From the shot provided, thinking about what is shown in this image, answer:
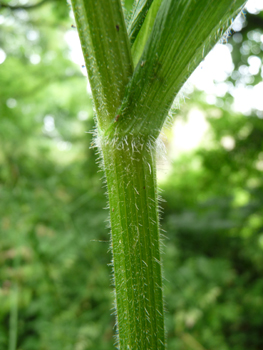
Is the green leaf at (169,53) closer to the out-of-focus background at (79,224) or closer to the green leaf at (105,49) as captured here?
the green leaf at (105,49)

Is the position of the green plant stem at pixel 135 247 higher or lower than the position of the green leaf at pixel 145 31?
lower

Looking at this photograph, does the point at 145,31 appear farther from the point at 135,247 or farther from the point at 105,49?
the point at 135,247

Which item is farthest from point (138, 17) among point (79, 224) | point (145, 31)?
point (79, 224)

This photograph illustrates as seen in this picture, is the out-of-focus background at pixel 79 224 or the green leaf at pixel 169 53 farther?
the out-of-focus background at pixel 79 224

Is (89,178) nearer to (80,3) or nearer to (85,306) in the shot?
(85,306)

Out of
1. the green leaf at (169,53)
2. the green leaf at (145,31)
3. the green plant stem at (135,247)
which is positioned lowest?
the green plant stem at (135,247)

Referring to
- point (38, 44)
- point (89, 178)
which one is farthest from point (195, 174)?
point (38, 44)

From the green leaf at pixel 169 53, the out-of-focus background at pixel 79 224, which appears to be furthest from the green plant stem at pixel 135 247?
the out-of-focus background at pixel 79 224
